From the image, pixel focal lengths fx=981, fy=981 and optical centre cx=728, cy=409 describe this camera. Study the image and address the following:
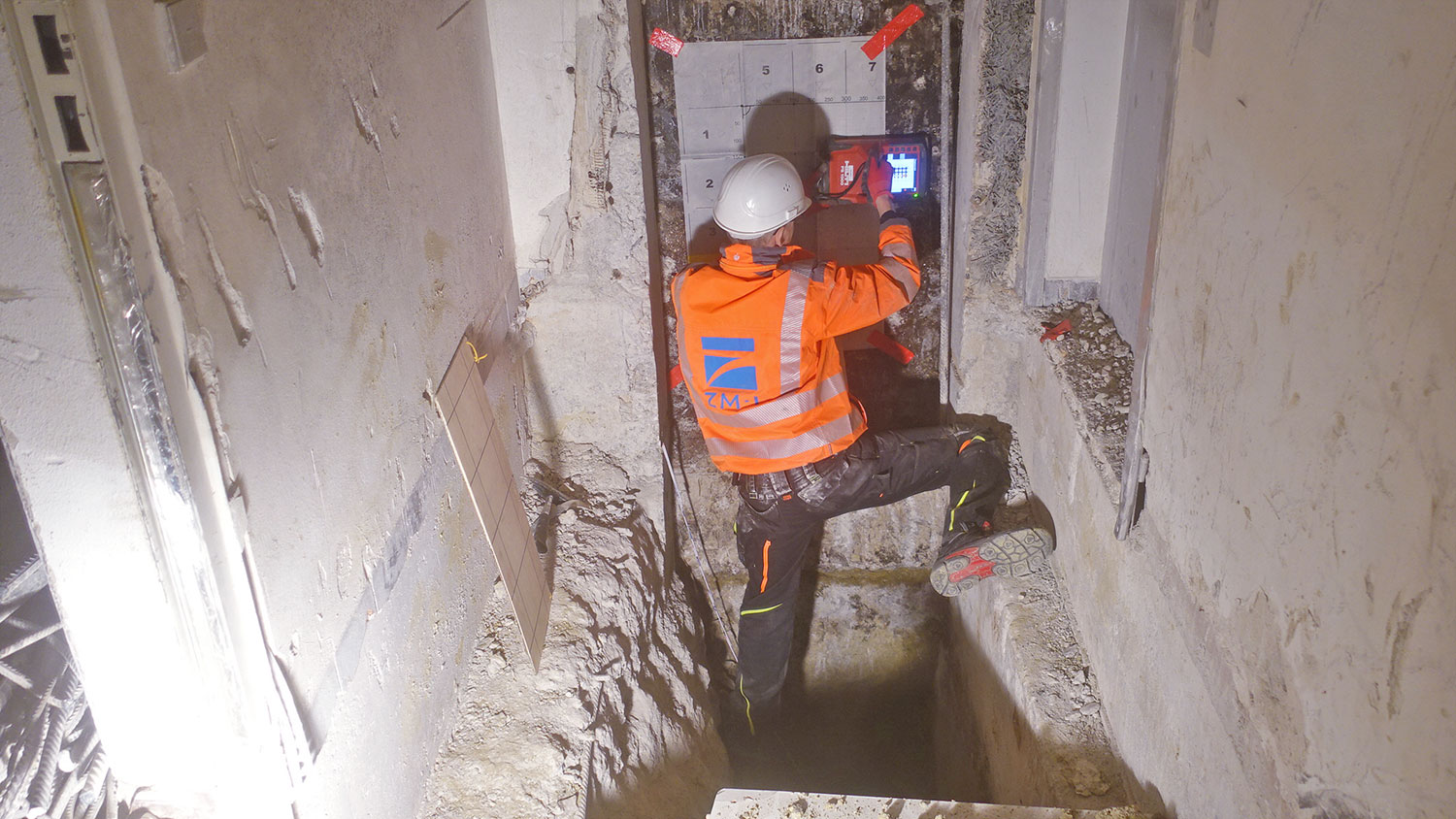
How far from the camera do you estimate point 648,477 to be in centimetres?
359

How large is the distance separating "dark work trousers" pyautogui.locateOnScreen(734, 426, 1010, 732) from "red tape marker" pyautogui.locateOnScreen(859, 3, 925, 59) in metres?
1.25

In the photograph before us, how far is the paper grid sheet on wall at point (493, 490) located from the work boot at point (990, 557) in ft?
4.25

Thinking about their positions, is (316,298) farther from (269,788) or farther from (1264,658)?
(1264,658)

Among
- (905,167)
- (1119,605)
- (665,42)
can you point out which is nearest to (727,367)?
(905,167)

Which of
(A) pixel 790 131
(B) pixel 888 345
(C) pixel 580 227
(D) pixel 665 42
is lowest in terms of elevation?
(B) pixel 888 345

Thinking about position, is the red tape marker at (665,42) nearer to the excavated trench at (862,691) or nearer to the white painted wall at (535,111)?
the white painted wall at (535,111)

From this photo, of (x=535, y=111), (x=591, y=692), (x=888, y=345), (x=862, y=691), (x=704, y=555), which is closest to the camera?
(x=591, y=692)

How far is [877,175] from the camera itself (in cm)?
322

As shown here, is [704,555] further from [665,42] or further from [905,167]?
[665,42]

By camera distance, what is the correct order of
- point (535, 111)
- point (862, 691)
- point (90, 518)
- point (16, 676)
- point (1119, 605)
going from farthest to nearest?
point (862, 691) < point (535, 111) < point (1119, 605) < point (16, 676) < point (90, 518)

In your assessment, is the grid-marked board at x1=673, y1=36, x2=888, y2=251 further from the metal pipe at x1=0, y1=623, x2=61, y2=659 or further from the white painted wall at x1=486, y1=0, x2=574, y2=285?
the metal pipe at x1=0, y1=623, x2=61, y2=659

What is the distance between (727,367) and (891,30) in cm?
125

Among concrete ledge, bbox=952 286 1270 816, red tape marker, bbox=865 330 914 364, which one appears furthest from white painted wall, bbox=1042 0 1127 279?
red tape marker, bbox=865 330 914 364

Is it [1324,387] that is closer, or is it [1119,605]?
[1324,387]
